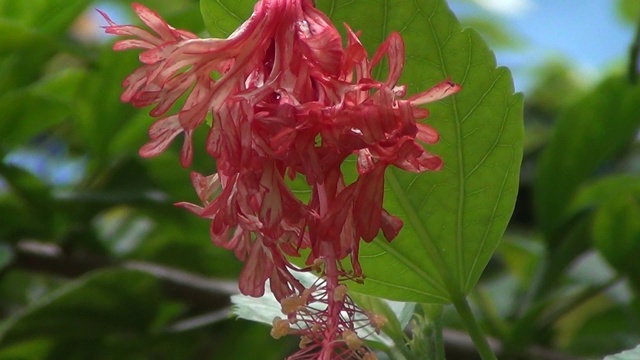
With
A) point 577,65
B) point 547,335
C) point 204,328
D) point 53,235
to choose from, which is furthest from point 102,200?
point 577,65

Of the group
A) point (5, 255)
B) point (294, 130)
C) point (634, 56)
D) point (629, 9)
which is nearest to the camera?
point (294, 130)

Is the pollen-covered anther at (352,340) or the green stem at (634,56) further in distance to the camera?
the green stem at (634,56)

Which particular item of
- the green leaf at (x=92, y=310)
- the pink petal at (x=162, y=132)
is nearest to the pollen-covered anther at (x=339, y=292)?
the pink petal at (x=162, y=132)

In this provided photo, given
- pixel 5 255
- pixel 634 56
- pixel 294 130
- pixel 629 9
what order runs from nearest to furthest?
pixel 294 130, pixel 5 255, pixel 634 56, pixel 629 9

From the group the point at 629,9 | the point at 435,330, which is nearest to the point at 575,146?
the point at 629,9

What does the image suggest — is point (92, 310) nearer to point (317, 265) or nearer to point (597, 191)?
point (317, 265)

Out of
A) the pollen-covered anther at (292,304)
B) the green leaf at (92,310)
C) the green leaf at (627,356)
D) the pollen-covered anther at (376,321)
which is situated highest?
the green leaf at (627,356)

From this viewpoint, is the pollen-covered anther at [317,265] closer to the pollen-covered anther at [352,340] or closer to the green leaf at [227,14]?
the pollen-covered anther at [352,340]
